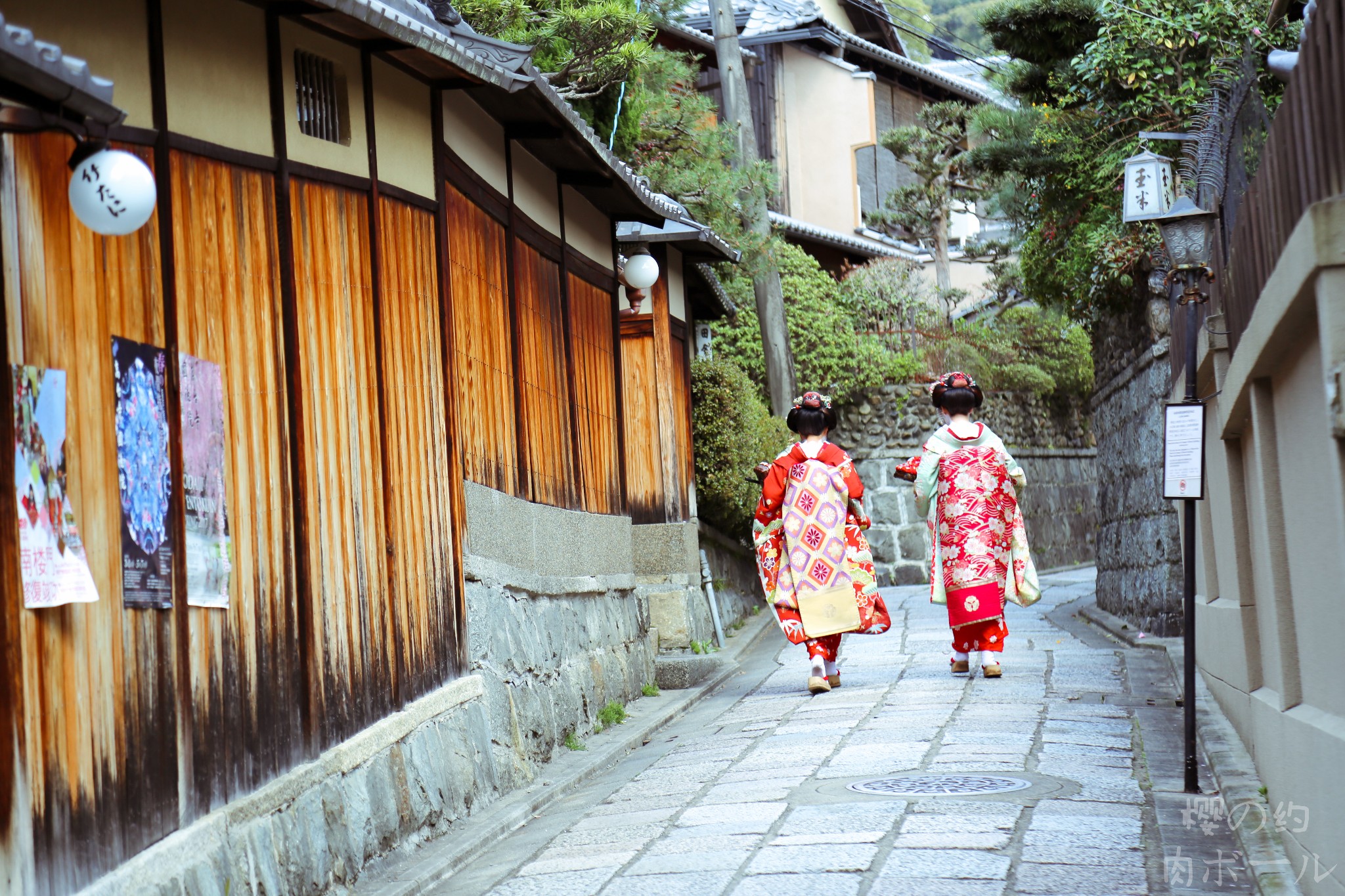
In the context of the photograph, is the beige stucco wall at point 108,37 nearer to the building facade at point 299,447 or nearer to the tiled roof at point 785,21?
the building facade at point 299,447

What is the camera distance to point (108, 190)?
388 cm

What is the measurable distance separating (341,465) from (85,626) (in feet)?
6.58

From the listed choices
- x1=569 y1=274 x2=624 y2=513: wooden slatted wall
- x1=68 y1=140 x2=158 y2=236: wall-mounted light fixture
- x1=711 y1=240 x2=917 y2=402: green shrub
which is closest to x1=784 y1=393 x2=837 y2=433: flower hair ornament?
x1=569 y1=274 x2=624 y2=513: wooden slatted wall

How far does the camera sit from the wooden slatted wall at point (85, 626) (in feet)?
13.0

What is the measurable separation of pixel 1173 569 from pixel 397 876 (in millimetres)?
8013

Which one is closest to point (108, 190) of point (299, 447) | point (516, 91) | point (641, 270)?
point (299, 447)

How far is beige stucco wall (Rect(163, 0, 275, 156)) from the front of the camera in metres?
5.17

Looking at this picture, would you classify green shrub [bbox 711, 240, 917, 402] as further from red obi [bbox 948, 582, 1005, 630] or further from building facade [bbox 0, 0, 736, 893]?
building facade [bbox 0, 0, 736, 893]

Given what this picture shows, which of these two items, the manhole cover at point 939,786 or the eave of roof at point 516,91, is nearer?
the eave of roof at point 516,91

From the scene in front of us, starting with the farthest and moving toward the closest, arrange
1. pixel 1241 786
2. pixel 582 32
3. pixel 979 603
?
pixel 582 32
pixel 979 603
pixel 1241 786

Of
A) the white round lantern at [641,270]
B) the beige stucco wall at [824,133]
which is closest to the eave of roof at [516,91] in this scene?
the white round lantern at [641,270]

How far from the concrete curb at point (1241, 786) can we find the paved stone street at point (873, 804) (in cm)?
17

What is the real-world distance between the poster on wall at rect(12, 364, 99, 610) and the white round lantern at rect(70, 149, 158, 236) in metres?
0.48

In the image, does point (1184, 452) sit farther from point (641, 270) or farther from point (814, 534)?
point (641, 270)
